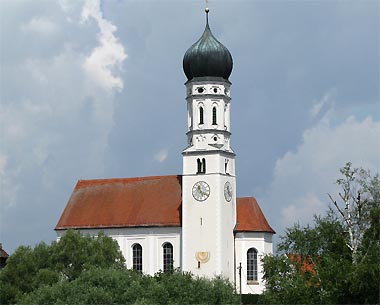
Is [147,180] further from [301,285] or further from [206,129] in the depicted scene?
[301,285]

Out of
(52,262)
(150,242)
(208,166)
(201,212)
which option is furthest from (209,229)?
(52,262)

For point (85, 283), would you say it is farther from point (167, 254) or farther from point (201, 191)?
point (167, 254)

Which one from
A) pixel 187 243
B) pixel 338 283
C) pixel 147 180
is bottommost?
pixel 338 283

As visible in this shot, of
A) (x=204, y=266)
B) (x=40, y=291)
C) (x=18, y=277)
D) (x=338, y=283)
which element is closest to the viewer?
(x=338, y=283)

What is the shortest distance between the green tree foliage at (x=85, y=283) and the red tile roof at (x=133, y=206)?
1143cm

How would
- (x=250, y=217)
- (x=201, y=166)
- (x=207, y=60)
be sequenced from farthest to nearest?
(x=207, y=60)
(x=250, y=217)
(x=201, y=166)

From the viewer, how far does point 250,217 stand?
73.3 meters

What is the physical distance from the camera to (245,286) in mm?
71375

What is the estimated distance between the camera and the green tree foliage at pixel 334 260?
42875 millimetres

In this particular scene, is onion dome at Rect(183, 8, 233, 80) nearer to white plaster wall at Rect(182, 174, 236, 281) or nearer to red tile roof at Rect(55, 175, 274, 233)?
white plaster wall at Rect(182, 174, 236, 281)

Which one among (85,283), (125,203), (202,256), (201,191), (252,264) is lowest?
(85,283)

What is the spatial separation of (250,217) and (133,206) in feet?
28.8

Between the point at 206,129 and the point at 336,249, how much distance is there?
26621 millimetres

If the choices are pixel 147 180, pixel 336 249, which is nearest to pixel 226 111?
pixel 147 180
